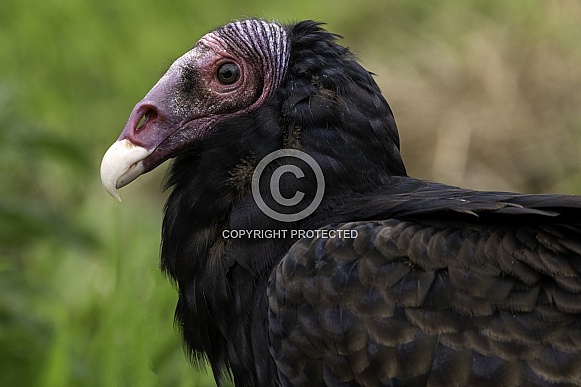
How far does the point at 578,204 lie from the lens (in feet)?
7.97

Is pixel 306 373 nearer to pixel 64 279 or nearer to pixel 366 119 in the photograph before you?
pixel 366 119

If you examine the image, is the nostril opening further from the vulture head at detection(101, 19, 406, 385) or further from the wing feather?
the wing feather

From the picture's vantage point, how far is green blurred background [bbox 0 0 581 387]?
153 inches

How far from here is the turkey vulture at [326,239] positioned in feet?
7.73

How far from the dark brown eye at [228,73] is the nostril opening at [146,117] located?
233 mm

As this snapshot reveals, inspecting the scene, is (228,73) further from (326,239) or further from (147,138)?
(326,239)

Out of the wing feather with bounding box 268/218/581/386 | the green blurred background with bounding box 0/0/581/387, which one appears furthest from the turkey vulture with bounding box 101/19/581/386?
the green blurred background with bounding box 0/0/581/387

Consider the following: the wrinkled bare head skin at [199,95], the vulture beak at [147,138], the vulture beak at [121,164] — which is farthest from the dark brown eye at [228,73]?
the vulture beak at [121,164]

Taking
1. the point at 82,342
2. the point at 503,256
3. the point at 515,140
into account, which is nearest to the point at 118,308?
the point at 82,342

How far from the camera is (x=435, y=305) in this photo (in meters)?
2.37

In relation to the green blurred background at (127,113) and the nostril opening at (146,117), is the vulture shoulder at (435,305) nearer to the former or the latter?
the nostril opening at (146,117)

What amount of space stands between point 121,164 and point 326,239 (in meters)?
0.66

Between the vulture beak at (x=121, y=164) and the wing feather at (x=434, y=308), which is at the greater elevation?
the vulture beak at (x=121, y=164)

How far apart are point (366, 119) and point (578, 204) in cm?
68
